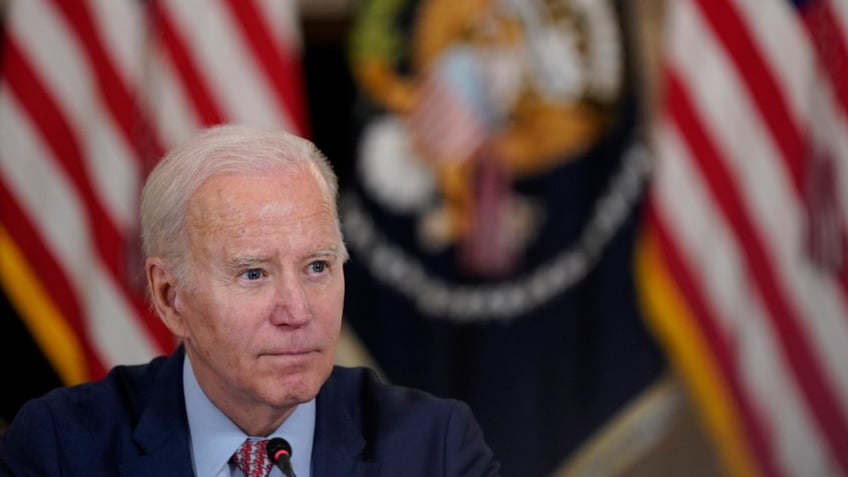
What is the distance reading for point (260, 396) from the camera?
184 centimetres

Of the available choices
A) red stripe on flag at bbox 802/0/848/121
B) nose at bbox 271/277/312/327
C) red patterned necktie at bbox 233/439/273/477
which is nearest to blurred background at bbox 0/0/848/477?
red stripe on flag at bbox 802/0/848/121

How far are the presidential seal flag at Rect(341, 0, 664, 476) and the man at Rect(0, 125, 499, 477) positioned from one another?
2061 millimetres

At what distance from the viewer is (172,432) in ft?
6.42

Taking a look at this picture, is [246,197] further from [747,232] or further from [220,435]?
[747,232]

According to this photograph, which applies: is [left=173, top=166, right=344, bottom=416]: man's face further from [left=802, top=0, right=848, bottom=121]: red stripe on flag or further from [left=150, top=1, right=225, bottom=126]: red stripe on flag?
[left=802, top=0, right=848, bottom=121]: red stripe on flag

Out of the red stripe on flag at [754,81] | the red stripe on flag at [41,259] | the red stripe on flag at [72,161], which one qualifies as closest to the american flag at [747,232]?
the red stripe on flag at [754,81]

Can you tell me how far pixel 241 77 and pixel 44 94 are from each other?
0.59 metres

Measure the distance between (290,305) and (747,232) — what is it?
94.4 inches

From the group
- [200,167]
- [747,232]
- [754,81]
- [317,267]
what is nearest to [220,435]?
[317,267]

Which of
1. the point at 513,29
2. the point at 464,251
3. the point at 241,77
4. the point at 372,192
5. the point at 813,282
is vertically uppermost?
the point at 241,77

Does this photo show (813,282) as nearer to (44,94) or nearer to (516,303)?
(516,303)

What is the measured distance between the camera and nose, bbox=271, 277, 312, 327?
180 centimetres

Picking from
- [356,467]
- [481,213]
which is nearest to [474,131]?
[481,213]

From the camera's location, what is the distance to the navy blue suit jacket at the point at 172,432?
1.92m
